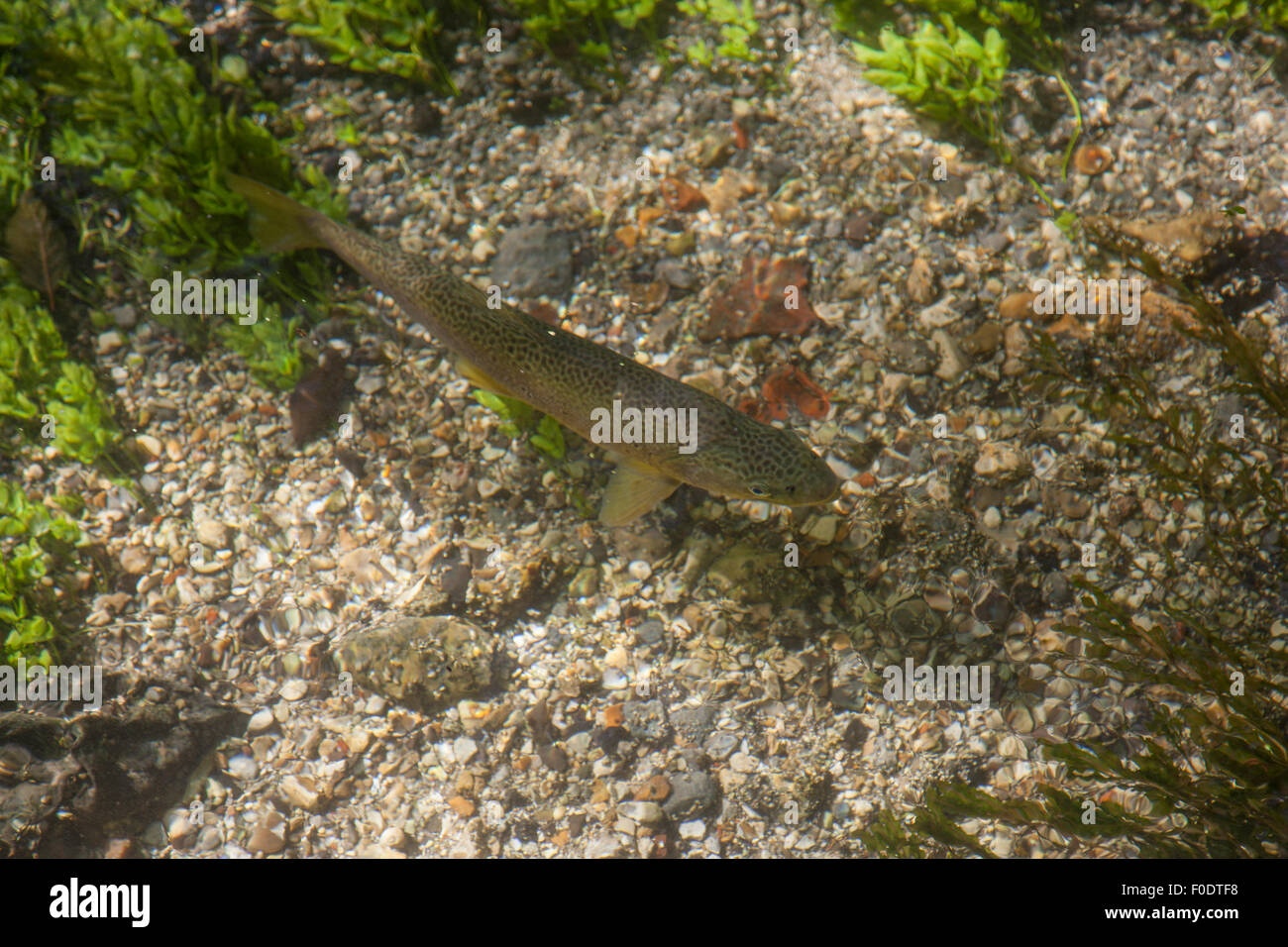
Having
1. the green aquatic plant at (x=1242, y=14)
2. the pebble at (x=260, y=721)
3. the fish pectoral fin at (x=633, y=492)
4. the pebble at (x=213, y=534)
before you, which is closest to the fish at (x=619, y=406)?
the fish pectoral fin at (x=633, y=492)

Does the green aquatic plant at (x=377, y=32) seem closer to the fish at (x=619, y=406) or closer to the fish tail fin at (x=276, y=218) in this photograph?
the fish tail fin at (x=276, y=218)

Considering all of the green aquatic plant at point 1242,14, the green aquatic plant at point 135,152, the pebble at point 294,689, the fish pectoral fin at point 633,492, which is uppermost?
the green aquatic plant at point 1242,14

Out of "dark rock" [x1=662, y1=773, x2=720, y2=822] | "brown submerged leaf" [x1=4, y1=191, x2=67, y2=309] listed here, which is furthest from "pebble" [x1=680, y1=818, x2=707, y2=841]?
"brown submerged leaf" [x1=4, y1=191, x2=67, y2=309]

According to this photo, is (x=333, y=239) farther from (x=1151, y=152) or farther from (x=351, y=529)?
(x=1151, y=152)

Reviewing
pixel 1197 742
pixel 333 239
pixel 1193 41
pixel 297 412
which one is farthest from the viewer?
pixel 1193 41

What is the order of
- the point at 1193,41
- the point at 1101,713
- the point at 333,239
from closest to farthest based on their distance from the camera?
the point at 1101,713 < the point at 333,239 < the point at 1193,41

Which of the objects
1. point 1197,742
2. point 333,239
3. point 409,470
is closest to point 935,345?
point 1197,742
